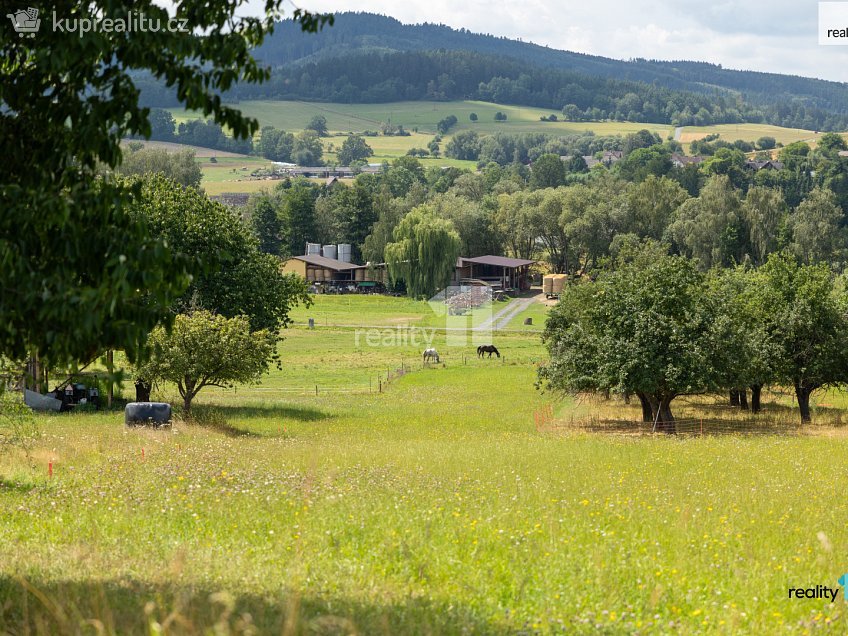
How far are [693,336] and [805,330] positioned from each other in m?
8.00

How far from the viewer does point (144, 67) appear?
8875 millimetres

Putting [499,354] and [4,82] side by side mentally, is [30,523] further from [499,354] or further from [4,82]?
[499,354]

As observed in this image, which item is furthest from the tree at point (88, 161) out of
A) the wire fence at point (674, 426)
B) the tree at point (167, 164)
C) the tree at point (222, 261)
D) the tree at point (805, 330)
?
the tree at point (167, 164)

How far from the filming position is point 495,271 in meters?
139

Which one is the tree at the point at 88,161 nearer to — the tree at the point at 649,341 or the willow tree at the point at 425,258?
the tree at the point at 649,341

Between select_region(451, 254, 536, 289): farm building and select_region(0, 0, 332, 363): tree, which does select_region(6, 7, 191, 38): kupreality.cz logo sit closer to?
select_region(0, 0, 332, 363): tree

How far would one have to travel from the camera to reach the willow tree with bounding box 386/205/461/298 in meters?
124

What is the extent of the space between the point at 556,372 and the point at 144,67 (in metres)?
34.9

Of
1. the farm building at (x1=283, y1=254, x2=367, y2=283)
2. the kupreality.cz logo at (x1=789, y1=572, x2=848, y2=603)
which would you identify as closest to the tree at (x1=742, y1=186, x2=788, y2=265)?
Answer: the farm building at (x1=283, y1=254, x2=367, y2=283)

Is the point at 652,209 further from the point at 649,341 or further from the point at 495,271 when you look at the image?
the point at 649,341

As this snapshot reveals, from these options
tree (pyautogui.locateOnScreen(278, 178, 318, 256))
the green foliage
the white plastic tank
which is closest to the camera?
the green foliage

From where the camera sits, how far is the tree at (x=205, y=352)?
1464 inches

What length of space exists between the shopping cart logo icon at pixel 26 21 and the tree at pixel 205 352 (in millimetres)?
28210

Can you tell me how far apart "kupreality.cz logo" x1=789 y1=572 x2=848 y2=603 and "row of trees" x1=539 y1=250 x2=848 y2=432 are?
27.9 metres
